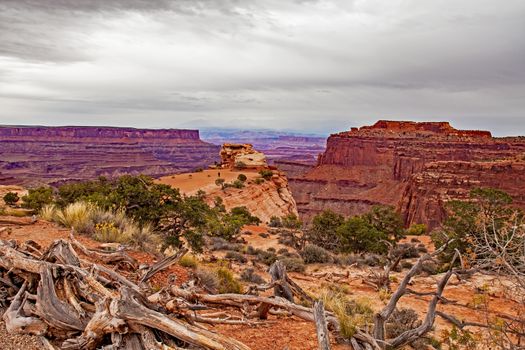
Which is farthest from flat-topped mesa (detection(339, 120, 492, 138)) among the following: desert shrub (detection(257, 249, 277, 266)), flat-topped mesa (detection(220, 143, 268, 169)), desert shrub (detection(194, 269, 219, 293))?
desert shrub (detection(194, 269, 219, 293))

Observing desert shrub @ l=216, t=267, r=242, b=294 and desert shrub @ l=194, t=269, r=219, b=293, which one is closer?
desert shrub @ l=194, t=269, r=219, b=293

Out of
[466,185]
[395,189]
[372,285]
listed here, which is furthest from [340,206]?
[372,285]

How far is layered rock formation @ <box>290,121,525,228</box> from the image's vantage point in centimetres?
5806

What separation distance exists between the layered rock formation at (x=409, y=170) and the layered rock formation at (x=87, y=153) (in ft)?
208

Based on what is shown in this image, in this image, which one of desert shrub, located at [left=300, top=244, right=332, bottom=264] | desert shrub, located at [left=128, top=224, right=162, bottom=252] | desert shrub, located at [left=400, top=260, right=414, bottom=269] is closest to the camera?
desert shrub, located at [left=128, top=224, right=162, bottom=252]

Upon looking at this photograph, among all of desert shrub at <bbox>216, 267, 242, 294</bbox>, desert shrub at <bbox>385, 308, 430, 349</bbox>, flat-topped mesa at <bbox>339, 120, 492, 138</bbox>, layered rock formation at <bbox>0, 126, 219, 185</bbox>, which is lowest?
layered rock formation at <bbox>0, 126, 219, 185</bbox>

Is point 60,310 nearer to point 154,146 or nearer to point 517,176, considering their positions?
point 517,176

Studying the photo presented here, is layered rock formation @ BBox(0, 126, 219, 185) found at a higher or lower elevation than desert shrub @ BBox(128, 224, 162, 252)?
lower

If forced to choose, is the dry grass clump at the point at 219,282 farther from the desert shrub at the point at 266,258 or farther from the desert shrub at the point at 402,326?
the desert shrub at the point at 266,258

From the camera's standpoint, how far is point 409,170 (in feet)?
292

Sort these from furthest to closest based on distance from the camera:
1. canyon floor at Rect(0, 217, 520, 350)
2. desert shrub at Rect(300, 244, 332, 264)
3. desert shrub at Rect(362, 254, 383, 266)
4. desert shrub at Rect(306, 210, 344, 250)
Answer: desert shrub at Rect(306, 210, 344, 250) < desert shrub at Rect(362, 254, 383, 266) < desert shrub at Rect(300, 244, 332, 264) < canyon floor at Rect(0, 217, 520, 350)

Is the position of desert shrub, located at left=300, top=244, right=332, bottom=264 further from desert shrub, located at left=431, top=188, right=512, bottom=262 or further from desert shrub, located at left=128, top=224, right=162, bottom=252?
desert shrub, located at left=128, top=224, right=162, bottom=252

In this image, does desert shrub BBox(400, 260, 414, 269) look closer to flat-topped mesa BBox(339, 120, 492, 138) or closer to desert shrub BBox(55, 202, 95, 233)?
desert shrub BBox(55, 202, 95, 233)

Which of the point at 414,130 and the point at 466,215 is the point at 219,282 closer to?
the point at 466,215
